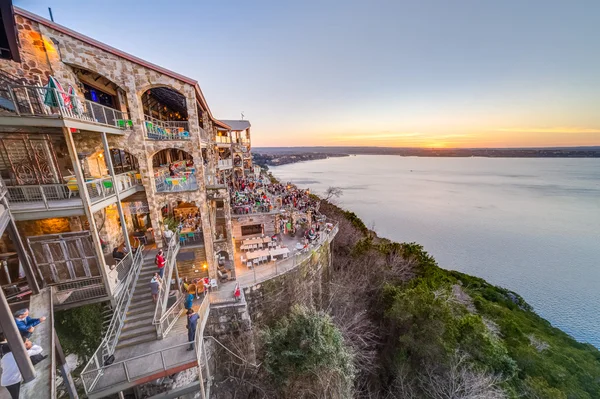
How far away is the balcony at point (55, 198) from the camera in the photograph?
6852 mm

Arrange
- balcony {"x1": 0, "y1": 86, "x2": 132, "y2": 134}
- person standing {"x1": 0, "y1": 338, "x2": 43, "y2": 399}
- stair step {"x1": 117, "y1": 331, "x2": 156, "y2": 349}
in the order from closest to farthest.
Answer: person standing {"x1": 0, "y1": 338, "x2": 43, "y2": 399}
balcony {"x1": 0, "y1": 86, "x2": 132, "y2": 134}
stair step {"x1": 117, "y1": 331, "x2": 156, "y2": 349}

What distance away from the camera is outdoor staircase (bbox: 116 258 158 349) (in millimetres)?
8195

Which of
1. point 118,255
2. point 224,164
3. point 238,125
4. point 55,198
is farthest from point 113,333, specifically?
point 238,125

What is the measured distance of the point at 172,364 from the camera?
717 centimetres

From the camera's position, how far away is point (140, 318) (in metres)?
8.70

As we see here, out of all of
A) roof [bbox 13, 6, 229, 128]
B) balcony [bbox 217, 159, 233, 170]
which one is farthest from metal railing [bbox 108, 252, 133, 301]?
balcony [bbox 217, 159, 233, 170]

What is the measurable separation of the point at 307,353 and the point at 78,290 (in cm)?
919

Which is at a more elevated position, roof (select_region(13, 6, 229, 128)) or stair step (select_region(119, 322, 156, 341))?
roof (select_region(13, 6, 229, 128))

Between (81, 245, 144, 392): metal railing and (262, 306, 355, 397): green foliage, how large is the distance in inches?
238

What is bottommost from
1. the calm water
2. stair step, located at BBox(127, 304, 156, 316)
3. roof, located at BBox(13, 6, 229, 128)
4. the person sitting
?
the calm water

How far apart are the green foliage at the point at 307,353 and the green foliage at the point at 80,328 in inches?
269

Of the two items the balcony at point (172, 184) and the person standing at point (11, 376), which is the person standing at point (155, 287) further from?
the balcony at point (172, 184)

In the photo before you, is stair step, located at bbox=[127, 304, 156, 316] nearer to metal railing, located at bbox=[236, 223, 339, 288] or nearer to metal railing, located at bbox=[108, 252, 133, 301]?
metal railing, located at bbox=[108, 252, 133, 301]

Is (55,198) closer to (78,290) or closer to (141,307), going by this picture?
(78,290)
